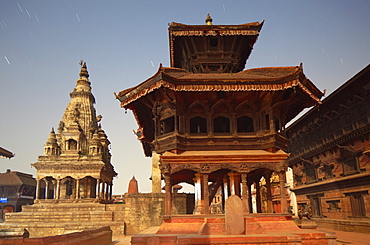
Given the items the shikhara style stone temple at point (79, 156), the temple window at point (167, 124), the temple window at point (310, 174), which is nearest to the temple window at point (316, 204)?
the temple window at point (310, 174)

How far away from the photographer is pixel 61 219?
32.3m

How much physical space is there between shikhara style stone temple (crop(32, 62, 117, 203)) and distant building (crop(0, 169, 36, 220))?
13.1 meters

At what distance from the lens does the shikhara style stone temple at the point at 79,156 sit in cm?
4056

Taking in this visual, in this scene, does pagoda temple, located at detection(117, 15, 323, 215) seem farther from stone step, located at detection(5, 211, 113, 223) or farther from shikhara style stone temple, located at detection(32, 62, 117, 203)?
shikhara style stone temple, located at detection(32, 62, 117, 203)

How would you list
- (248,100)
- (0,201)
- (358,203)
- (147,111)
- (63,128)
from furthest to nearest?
(0,201), (63,128), (358,203), (147,111), (248,100)

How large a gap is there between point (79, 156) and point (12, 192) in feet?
72.4

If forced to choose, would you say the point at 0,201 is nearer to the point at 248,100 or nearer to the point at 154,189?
the point at 154,189

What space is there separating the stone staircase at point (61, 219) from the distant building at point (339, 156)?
1805cm

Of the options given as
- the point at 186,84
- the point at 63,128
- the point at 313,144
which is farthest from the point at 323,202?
the point at 63,128

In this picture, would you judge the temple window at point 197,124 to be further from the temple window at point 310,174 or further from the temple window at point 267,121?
the temple window at point 310,174

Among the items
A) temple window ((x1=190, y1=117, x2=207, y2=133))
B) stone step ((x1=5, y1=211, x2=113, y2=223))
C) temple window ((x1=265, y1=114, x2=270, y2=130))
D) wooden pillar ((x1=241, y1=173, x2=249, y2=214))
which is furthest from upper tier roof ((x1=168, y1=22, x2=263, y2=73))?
stone step ((x1=5, y1=211, x2=113, y2=223))

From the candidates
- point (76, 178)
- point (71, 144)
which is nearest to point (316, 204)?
point (76, 178)

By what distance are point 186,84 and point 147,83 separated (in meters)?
1.69

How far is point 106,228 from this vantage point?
2109 centimetres
